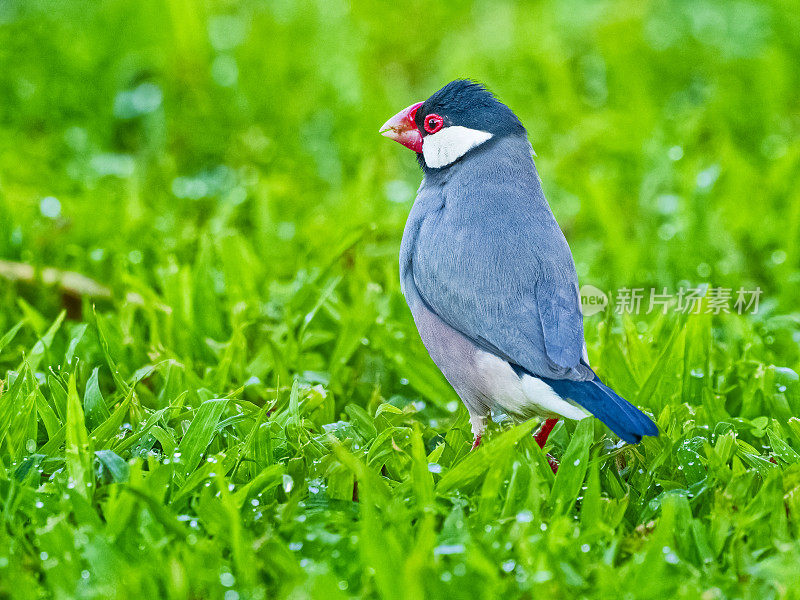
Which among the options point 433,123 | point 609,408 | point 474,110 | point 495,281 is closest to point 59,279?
point 433,123

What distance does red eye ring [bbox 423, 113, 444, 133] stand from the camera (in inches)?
120

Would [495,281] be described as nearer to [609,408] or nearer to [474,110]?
[609,408]

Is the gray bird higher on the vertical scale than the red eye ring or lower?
lower

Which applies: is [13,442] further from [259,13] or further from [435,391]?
[259,13]

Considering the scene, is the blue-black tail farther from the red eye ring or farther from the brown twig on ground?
the brown twig on ground

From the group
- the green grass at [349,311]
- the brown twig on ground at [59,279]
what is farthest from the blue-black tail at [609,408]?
the brown twig on ground at [59,279]

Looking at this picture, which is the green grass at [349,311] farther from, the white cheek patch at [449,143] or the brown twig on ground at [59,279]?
the white cheek patch at [449,143]

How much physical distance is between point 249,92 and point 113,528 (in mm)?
3613

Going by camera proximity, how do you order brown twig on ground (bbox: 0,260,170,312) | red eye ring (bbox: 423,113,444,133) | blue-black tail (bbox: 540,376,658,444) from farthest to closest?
brown twig on ground (bbox: 0,260,170,312) → red eye ring (bbox: 423,113,444,133) → blue-black tail (bbox: 540,376,658,444)

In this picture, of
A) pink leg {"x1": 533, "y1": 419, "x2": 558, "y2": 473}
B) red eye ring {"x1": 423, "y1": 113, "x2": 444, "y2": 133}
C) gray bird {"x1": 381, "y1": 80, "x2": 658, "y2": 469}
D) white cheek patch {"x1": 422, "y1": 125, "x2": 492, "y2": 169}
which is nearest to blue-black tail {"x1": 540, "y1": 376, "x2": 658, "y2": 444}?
gray bird {"x1": 381, "y1": 80, "x2": 658, "y2": 469}

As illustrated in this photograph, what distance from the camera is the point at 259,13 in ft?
20.6

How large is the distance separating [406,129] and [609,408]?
118 cm

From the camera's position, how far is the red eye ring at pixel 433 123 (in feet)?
9.98

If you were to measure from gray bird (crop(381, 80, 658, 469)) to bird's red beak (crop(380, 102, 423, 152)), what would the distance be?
8 cm
